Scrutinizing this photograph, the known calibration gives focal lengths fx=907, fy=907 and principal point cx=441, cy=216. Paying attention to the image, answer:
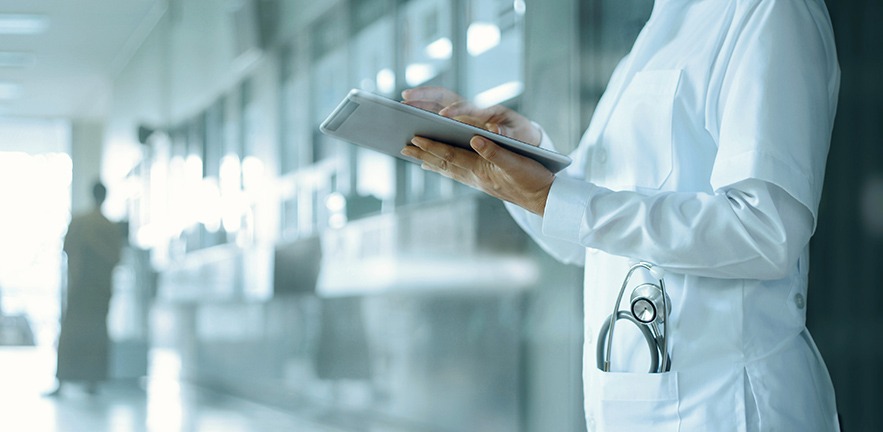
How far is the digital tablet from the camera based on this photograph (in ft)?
4.69

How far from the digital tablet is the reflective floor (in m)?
1.32

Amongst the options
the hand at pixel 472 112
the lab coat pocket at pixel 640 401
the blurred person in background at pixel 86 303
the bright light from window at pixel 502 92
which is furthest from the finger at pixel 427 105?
the bright light from window at pixel 502 92

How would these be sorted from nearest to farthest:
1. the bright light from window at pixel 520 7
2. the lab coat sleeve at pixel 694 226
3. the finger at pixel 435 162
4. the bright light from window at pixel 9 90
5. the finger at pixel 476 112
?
1. the lab coat sleeve at pixel 694 226
2. the finger at pixel 435 162
3. the finger at pixel 476 112
4. the bright light from window at pixel 9 90
5. the bright light from window at pixel 520 7

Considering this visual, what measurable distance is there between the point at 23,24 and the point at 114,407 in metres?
1.10

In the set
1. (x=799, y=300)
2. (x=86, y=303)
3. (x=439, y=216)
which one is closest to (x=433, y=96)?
(x=799, y=300)

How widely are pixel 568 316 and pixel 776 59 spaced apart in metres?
1.98

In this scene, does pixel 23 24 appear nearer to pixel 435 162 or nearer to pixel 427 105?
pixel 427 105

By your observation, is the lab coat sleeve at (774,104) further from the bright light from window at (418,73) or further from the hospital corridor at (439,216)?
the bright light from window at (418,73)

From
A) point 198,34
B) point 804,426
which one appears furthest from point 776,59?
point 198,34

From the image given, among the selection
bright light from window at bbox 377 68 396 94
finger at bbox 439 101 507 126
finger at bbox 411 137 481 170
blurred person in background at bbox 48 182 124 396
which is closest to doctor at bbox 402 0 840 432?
finger at bbox 411 137 481 170

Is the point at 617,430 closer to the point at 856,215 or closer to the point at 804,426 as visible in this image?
the point at 804,426

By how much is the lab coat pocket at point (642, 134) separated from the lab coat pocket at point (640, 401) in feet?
1.13

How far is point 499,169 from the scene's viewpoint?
1.51 m

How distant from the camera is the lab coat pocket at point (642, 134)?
1.61m
